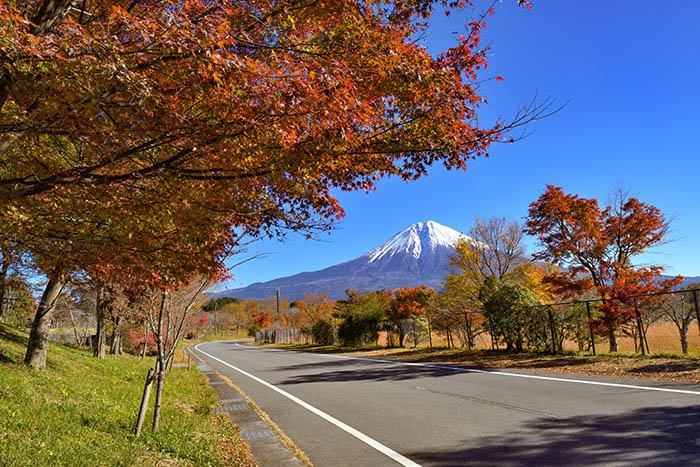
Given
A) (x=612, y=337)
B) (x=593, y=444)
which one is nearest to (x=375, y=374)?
(x=612, y=337)

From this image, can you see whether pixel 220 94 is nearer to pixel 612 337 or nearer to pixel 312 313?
pixel 612 337

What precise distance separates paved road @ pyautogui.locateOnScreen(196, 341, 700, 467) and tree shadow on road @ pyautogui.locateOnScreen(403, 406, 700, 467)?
1 centimetres

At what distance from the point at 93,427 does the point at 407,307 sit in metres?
22.1

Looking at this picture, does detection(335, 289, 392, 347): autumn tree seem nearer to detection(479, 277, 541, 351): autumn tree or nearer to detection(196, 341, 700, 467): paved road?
detection(479, 277, 541, 351): autumn tree

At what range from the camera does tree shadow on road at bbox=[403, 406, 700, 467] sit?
442 cm

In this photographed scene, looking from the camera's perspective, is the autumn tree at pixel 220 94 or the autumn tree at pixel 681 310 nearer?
the autumn tree at pixel 220 94

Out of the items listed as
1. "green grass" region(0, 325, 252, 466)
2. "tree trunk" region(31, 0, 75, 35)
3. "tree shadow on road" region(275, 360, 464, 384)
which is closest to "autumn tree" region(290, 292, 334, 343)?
"tree shadow on road" region(275, 360, 464, 384)

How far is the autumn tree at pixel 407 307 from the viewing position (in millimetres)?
26562

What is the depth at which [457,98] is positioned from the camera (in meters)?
4.07

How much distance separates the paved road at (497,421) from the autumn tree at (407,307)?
51.4 feet

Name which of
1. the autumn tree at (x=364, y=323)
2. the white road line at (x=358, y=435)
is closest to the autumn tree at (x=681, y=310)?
the white road line at (x=358, y=435)

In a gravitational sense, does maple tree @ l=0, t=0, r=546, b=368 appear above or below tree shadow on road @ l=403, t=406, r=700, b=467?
above

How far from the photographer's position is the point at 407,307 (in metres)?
26.7

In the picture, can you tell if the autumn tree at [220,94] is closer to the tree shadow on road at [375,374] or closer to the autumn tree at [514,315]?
the tree shadow on road at [375,374]
